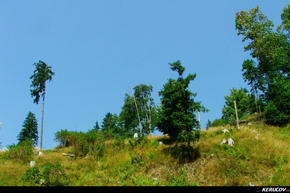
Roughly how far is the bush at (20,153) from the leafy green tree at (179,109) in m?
13.4

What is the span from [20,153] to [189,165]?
17.0m

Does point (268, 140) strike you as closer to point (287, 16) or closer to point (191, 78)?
point (191, 78)

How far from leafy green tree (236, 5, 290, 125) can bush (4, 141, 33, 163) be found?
27506 mm

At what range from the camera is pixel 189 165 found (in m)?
22.9

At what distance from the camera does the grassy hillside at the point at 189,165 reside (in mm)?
20359

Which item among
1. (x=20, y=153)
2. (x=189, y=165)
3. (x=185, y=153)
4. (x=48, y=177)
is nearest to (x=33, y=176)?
(x=48, y=177)

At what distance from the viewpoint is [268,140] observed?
1012 inches

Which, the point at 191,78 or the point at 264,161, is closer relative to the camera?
the point at 264,161

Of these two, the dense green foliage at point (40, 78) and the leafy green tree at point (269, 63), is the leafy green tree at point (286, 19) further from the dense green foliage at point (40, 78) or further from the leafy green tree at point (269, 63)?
the dense green foliage at point (40, 78)

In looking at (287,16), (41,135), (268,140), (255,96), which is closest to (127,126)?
(41,135)

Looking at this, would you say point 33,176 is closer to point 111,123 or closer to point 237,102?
point 237,102

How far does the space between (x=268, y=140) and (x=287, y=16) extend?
104ft

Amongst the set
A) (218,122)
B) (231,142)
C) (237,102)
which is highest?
(237,102)

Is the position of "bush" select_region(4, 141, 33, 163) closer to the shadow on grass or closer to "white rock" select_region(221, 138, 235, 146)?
the shadow on grass
